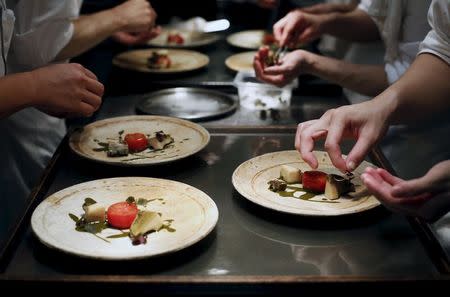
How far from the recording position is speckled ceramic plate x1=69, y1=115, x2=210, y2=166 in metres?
1.72

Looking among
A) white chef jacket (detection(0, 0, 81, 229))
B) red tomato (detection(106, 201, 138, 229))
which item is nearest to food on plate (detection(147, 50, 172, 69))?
white chef jacket (detection(0, 0, 81, 229))

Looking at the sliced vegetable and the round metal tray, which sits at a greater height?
the sliced vegetable

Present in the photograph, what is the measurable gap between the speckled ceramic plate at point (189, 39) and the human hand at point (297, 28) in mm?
574

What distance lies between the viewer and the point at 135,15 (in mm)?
2674

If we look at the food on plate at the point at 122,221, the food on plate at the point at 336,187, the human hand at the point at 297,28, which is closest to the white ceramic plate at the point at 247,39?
the human hand at the point at 297,28

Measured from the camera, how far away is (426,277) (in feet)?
3.77

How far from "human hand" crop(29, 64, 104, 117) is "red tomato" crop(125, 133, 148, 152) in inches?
5.7

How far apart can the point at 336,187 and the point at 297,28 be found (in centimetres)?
138

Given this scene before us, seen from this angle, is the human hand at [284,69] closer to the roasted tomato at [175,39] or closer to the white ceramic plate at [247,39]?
the white ceramic plate at [247,39]

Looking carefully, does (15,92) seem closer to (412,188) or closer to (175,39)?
(412,188)

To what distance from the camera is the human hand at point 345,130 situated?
1.52 metres

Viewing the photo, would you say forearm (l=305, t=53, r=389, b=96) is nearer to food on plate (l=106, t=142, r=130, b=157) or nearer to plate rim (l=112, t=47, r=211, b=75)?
plate rim (l=112, t=47, r=211, b=75)

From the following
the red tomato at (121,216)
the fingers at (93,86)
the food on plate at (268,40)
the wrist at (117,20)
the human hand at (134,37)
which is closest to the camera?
the red tomato at (121,216)

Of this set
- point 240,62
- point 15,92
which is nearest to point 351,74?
point 240,62
